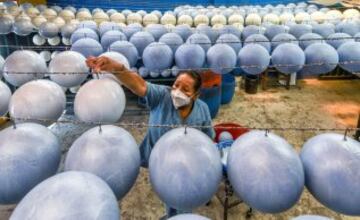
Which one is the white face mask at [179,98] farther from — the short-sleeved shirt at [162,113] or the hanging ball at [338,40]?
the hanging ball at [338,40]

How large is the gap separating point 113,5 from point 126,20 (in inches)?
80.3

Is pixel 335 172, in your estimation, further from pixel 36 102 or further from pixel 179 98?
pixel 36 102

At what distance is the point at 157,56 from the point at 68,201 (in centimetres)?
171

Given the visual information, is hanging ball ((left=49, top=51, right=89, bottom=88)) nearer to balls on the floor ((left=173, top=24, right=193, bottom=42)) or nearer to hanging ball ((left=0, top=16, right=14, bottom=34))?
balls on the floor ((left=173, top=24, right=193, bottom=42))

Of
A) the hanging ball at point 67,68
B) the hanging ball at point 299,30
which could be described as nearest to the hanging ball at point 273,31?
the hanging ball at point 299,30

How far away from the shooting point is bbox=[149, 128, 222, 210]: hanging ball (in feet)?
3.35

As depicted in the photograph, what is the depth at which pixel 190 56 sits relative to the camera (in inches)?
92.2

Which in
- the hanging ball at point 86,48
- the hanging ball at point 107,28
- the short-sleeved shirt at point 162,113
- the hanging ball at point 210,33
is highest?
the hanging ball at point 107,28

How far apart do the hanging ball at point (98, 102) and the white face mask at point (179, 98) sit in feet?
0.92

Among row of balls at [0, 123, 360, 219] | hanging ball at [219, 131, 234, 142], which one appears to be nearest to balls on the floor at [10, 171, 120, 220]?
row of balls at [0, 123, 360, 219]

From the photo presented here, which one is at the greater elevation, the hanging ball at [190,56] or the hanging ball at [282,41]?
the hanging ball at [282,41]

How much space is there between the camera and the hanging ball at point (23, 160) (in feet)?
3.43

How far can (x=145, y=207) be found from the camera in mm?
2439

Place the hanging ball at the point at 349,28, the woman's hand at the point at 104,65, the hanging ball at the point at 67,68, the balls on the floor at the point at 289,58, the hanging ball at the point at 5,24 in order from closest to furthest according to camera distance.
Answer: the woman's hand at the point at 104,65, the hanging ball at the point at 67,68, the balls on the floor at the point at 289,58, the hanging ball at the point at 349,28, the hanging ball at the point at 5,24
